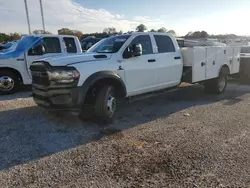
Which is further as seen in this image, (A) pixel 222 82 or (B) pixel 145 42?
(A) pixel 222 82

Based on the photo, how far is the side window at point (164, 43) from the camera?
6.24m

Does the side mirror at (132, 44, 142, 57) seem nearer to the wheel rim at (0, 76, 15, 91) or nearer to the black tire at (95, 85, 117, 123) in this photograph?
the black tire at (95, 85, 117, 123)

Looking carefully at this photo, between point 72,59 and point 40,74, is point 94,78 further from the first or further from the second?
point 40,74

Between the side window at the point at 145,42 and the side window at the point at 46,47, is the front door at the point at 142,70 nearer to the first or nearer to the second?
the side window at the point at 145,42

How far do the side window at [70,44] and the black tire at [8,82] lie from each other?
203cm

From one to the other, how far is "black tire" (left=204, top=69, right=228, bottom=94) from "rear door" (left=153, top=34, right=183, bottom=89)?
1.74 meters

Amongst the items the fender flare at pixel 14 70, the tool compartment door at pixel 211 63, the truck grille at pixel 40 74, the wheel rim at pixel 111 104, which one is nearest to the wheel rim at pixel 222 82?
the tool compartment door at pixel 211 63

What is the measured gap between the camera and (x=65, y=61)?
179 inches

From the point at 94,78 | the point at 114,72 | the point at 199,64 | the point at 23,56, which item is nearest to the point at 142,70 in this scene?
the point at 114,72

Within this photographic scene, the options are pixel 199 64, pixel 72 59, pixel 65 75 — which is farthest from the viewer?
pixel 199 64

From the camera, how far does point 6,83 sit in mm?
7898

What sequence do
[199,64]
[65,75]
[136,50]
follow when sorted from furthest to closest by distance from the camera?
[199,64] → [136,50] → [65,75]

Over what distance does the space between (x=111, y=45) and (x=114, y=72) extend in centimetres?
96

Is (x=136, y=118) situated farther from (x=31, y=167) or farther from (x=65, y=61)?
(x=31, y=167)
